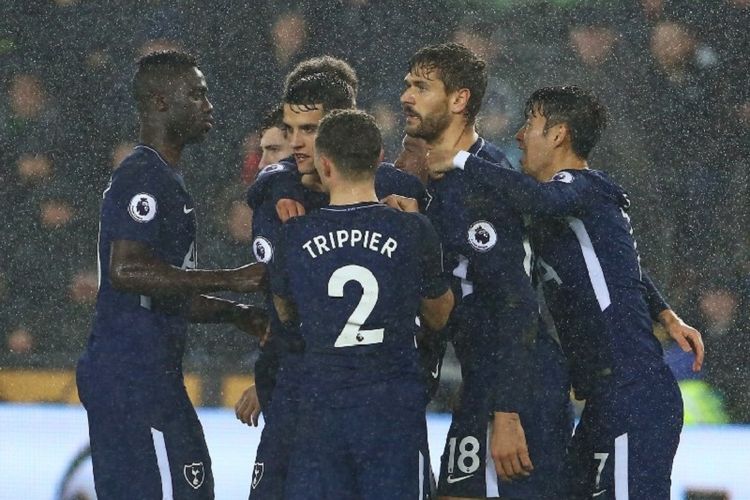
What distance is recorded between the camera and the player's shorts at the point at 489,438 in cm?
324

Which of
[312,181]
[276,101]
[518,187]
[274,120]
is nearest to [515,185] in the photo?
[518,187]

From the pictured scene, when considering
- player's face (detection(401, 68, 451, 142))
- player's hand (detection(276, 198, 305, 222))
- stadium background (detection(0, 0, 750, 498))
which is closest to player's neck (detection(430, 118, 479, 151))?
player's face (detection(401, 68, 451, 142))

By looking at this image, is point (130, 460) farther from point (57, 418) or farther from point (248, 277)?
point (57, 418)

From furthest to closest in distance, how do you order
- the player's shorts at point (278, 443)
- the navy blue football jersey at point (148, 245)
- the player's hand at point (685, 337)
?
1. the player's hand at point (685, 337)
2. the navy blue football jersey at point (148, 245)
3. the player's shorts at point (278, 443)

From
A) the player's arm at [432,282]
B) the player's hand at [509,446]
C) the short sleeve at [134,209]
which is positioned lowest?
the player's hand at [509,446]

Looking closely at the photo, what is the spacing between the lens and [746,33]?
6.74 meters

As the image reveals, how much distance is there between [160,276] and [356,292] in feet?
2.16

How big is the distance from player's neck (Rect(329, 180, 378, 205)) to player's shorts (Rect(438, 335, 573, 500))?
2.00 feet

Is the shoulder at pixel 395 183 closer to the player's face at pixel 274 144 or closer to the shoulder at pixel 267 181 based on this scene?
the shoulder at pixel 267 181

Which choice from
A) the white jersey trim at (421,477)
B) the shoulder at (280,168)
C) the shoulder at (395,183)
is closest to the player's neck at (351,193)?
the shoulder at (395,183)

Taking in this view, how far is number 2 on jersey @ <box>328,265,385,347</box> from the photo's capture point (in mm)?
2900

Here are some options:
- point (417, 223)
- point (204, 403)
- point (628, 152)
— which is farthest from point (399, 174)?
point (628, 152)

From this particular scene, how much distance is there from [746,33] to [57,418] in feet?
13.3

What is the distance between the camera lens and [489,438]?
10.6ft
